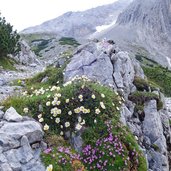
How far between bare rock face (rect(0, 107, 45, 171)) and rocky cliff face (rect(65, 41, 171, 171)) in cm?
354

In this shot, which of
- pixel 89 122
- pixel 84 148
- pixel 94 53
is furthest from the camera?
pixel 94 53

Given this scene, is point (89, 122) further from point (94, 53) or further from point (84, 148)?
point (94, 53)

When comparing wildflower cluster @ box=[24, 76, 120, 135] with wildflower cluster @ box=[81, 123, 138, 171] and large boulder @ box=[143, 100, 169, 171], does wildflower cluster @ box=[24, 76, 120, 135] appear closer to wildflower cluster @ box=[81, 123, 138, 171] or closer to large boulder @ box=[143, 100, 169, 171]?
wildflower cluster @ box=[81, 123, 138, 171]

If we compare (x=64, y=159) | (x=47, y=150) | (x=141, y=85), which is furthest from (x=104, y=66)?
(x=64, y=159)

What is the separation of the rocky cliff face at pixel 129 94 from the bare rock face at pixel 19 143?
3544 millimetres

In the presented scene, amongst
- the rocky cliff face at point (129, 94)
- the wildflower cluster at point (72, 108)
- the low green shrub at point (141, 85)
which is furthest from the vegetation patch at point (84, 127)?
the low green shrub at point (141, 85)

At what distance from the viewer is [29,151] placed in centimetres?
944

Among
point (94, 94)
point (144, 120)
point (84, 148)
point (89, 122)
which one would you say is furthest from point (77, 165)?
point (144, 120)

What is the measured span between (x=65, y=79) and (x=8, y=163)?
11.1 metres

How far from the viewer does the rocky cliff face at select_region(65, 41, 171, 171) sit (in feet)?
47.0

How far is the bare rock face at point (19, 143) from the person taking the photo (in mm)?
8961

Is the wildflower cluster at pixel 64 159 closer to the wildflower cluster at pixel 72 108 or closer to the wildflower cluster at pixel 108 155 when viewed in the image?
the wildflower cluster at pixel 108 155

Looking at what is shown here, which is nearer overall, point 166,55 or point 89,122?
point 89,122

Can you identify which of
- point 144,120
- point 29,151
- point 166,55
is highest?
point 29,151
